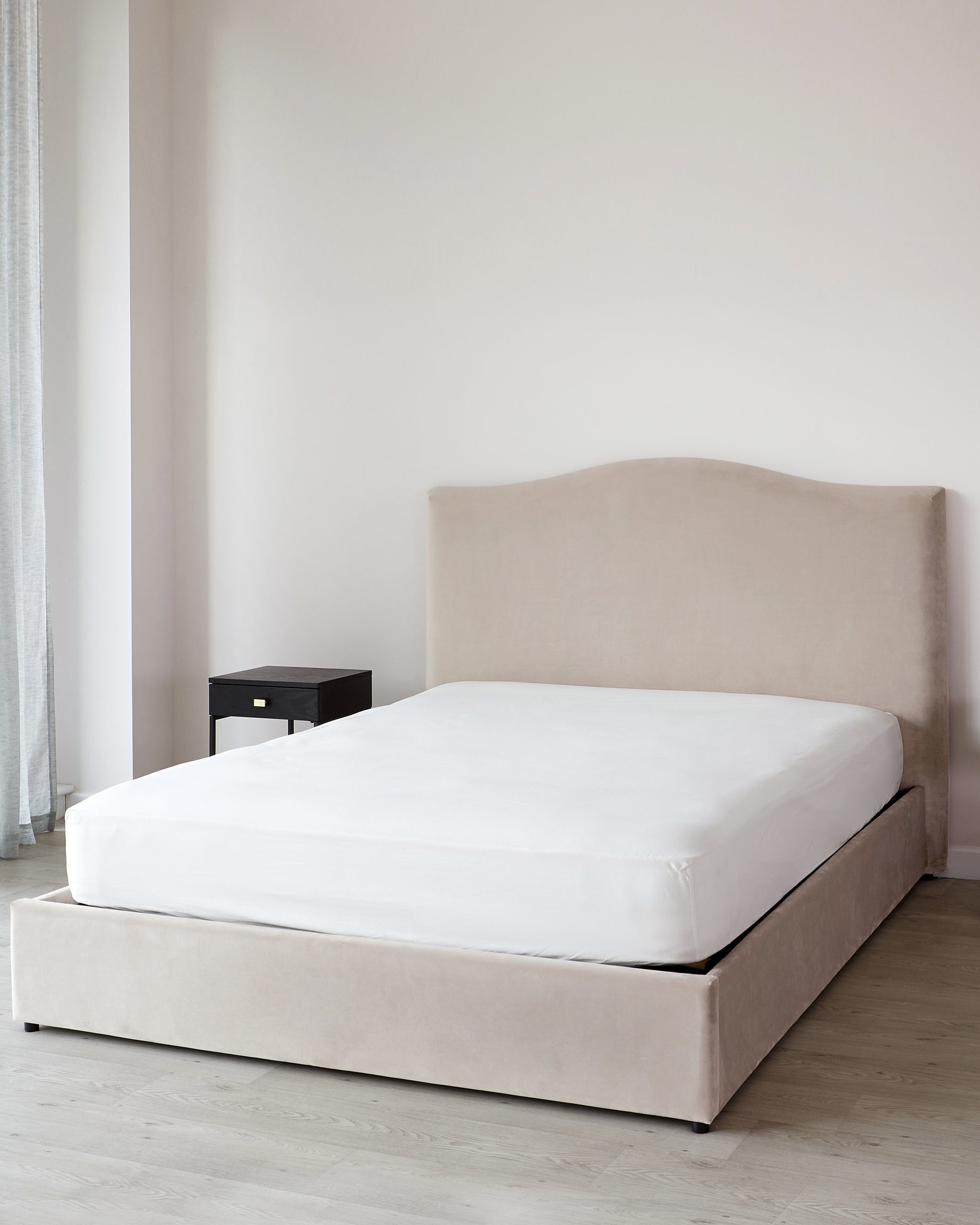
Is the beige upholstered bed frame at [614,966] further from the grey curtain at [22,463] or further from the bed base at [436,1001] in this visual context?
the grey curtain at [22,463]

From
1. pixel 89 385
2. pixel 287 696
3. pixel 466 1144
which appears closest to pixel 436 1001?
pixel 466 1144

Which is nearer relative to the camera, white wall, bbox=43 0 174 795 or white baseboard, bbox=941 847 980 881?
white baseboard, bbox=941 847 980 881

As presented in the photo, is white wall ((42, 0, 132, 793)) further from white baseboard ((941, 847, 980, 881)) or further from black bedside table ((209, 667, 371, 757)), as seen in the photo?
white baseboard ((941, 847, 980, 881))

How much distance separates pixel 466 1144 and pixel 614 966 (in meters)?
0.35

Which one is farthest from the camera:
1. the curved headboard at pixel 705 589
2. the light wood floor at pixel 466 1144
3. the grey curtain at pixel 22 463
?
the grey curtain at pixel 22 463

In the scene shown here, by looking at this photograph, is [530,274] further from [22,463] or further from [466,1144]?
[466,1144]

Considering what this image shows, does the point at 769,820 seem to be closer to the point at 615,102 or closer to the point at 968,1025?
the point at 968,1025

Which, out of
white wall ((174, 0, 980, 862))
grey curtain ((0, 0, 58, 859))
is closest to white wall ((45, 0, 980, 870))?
white wall ((174, 0, 980, 862))

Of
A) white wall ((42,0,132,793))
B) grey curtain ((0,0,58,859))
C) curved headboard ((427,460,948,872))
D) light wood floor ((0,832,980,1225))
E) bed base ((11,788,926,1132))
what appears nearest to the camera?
light wood floor ((0,832,980,1225))

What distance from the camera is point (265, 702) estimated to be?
3.88m

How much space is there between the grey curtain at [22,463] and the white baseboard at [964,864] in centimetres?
265

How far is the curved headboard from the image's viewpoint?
350cm

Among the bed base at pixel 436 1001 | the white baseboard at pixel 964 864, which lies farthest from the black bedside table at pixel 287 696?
the white baseboard at pixel 964 864

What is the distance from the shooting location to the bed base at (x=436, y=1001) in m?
1.99
